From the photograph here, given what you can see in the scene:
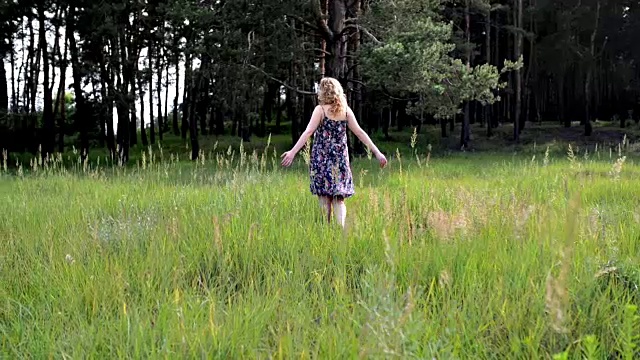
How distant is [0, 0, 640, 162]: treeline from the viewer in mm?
15586

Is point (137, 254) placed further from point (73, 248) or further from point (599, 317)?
point (599, 317)

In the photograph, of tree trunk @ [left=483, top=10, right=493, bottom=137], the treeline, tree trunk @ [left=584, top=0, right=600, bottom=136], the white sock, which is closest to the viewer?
the white sock

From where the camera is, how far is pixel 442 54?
16.3 m

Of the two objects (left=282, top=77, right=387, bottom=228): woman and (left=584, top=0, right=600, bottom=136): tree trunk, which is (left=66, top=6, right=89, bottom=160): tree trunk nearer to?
(left=282, top=77, right=387, bottom=228): woman

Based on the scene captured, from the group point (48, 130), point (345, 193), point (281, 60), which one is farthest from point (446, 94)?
point (48, 130)

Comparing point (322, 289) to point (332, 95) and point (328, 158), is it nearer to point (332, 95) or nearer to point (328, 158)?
point (328, 158)

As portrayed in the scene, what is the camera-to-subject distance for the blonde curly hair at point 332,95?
5.73 m

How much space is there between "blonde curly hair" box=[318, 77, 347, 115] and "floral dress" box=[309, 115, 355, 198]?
0.48 ft

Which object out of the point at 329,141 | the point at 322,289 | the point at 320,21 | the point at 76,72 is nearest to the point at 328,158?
the point at 329,141

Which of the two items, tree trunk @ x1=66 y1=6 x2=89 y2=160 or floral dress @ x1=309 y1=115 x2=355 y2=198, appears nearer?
floral dress @ x1=309 y1=115 x2=355 y2=198

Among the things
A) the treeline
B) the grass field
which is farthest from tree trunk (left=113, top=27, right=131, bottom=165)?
the grass field

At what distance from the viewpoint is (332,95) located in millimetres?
5762

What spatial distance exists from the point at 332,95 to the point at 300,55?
14.0 meters

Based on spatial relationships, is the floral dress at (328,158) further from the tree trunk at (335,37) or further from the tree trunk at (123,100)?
the tree trunk at (123,100)
